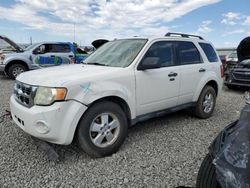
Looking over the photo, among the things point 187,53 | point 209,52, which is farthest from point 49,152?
point 209,52

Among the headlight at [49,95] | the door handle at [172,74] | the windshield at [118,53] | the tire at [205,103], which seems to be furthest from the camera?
the tire at [205,103]

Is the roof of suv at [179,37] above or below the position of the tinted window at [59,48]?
below

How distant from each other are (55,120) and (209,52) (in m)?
3.80

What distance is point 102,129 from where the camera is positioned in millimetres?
3238

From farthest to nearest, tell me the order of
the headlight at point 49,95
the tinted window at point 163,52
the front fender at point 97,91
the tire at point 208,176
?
1. the tinted window at point 163,52
2. the front fender at point 97,91
3. the headlight at point 49,95
4. the tire at point 208,176

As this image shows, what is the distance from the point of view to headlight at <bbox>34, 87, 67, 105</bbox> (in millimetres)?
2830

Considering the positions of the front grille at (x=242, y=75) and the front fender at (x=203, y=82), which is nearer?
the front fender at (x=203, y=82)

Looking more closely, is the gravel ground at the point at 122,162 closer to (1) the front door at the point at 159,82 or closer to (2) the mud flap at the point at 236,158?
(1) the front door at the point at 159,82

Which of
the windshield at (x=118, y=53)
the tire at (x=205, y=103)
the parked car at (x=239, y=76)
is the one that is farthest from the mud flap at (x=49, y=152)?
the parked car at (x=239, y=76)

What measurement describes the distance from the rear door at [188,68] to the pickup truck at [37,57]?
7.38 m

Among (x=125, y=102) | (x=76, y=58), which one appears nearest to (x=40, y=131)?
(x=125, y=102)

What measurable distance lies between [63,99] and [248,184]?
2.12m

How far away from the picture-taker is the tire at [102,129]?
10.0 feet

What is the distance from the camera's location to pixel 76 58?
11.2m
